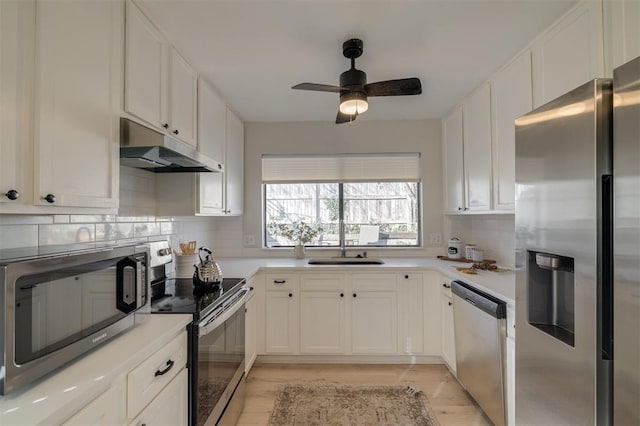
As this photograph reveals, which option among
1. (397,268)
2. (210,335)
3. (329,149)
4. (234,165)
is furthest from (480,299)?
(234,165)

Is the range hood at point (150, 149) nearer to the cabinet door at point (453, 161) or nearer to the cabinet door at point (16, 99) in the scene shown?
the cabinet door at point (16, 99)

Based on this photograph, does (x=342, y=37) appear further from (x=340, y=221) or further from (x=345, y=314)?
(x=345, y=314)

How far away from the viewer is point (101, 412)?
2.97 feet

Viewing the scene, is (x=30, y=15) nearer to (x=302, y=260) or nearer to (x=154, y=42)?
(x=154, y=42)

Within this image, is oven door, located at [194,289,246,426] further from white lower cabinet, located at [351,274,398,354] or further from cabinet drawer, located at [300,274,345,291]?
white lower cabinet, located at [351,274,398,354]

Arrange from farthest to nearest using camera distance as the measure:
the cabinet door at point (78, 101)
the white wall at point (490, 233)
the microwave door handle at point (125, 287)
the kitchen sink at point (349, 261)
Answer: the kitchen sink at point (349, 261) → the white wall at point (490, 233) → the microwave door handle at point (125, 287) → the cabinet door at point (78, 101)

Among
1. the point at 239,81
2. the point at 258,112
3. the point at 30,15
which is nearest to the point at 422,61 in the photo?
the point at 239,81

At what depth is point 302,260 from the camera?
10.5 ft

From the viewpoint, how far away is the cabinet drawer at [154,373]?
3.43 ft

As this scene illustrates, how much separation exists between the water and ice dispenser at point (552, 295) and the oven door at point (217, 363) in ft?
4.96

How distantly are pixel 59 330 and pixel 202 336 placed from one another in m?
0.64

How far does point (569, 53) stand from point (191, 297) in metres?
2.46

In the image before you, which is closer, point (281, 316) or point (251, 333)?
point (251, 333)

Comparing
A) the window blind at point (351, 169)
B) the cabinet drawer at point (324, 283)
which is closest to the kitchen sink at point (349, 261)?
the cabinet drawer at point (324, 283)
